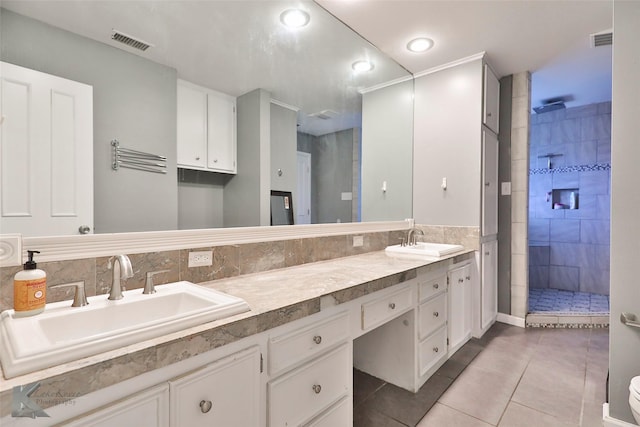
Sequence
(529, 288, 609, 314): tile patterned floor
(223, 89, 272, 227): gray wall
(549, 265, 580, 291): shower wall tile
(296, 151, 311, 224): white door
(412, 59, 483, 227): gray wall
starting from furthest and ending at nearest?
(549, 265, 580, 291): shower wall tile < (529, 288, 609, 314): tile patterned floor < (412, 59, 483, 227): gray wall < (296, 151, 311, 224): white door < (223, 89, 272, 227): gray wall

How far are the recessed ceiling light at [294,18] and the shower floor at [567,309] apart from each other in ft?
10.5

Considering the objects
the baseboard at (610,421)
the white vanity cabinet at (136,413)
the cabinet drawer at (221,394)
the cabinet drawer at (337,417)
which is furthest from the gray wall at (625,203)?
the white vanity cabinet at (136,413)

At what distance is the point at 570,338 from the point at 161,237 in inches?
131

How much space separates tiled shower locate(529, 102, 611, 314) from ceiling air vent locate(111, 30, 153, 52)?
14.3ft

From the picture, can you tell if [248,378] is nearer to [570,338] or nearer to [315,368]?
[315,368]

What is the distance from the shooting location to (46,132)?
1.06 metres

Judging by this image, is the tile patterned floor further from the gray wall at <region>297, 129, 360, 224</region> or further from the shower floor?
the gray wall at <region>297, 129, 360, 224</region>

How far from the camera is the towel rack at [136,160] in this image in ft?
4.05

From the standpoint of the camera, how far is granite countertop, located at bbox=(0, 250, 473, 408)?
65 cm

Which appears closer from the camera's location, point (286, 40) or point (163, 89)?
point (163, 89)

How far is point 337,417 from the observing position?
1317 mm

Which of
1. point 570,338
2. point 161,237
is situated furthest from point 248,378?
point 570,338

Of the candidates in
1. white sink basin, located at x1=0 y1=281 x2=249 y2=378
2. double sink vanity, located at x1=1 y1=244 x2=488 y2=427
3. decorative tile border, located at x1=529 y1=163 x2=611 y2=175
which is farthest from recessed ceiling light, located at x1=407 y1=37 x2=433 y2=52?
decorative tile border, located at x1=529 y1=163 x2=611 y2=175

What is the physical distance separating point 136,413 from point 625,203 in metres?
2.10
